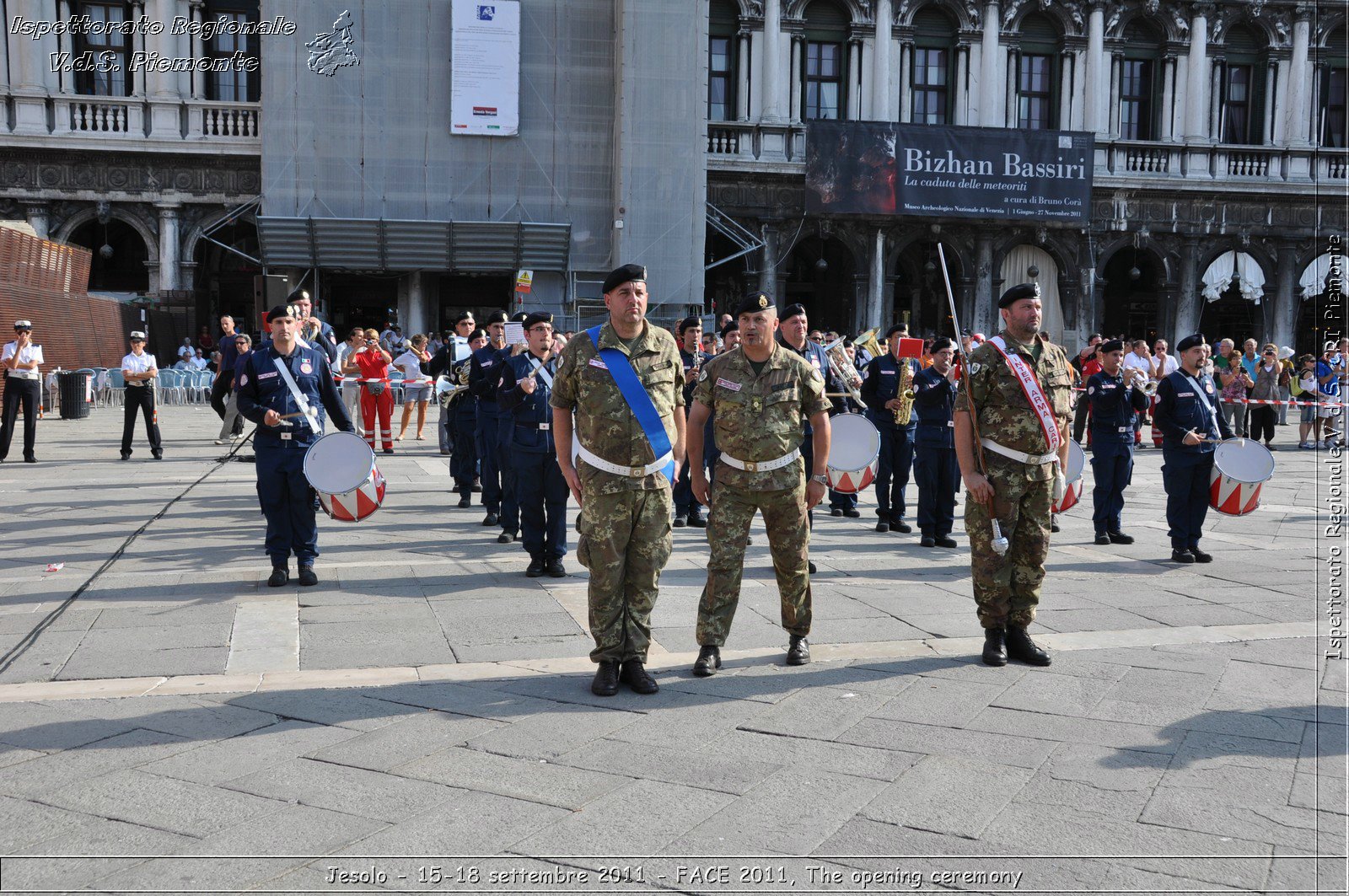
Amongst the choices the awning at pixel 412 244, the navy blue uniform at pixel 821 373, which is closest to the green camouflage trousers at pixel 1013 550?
the navy blue uniform at pixel 821 373

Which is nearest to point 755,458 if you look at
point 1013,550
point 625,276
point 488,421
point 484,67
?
point 625,276

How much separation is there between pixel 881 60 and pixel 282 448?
25.3m

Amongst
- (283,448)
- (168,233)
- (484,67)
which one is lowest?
(283,448)

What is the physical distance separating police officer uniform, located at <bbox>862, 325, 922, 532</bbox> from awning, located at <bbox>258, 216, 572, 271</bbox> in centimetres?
1605

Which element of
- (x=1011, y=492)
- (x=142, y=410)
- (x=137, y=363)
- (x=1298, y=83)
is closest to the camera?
(x=1011, y=492)

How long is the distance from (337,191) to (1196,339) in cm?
2062

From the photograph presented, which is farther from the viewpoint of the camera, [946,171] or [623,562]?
[946,171]

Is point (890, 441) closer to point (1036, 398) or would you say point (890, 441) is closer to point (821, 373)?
point (821, 373)

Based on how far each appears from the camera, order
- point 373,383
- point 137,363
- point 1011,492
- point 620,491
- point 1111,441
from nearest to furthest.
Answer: point 620,491, point 1011,492, point 1111,441, point 137,363, point 373,383

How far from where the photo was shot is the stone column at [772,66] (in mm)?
28859

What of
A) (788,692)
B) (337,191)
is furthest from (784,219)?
(788,692)

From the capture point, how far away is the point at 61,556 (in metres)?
8.60

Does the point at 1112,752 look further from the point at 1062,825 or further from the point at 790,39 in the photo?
the point at 790,39

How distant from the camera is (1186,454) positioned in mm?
9266
